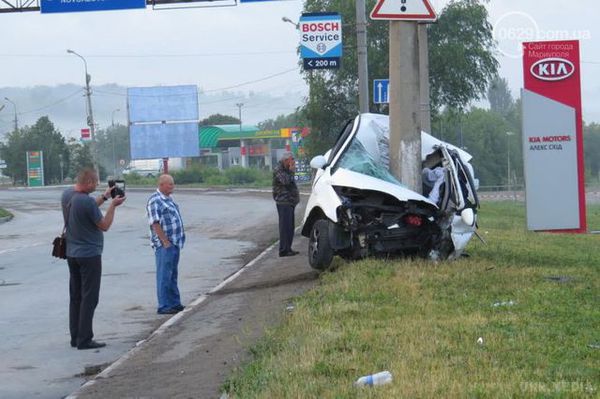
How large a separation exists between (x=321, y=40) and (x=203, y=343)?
14.2 m

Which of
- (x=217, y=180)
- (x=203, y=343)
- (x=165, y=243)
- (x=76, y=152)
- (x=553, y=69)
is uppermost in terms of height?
(x=553, y=69)

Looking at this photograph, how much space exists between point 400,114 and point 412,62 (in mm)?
778

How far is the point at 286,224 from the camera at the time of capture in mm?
16031

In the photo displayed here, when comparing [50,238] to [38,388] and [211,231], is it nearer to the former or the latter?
[211,231]

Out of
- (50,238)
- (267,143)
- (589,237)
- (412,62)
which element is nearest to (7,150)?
(267,143)

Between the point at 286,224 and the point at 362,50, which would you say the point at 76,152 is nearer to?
the point at 362,50

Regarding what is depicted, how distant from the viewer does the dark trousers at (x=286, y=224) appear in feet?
52.3

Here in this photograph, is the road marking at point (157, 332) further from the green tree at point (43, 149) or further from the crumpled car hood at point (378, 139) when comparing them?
the green tree at point (43, 149)

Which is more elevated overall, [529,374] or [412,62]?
[412,62]

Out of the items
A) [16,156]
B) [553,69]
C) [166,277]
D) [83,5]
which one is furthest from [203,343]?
[16,156]

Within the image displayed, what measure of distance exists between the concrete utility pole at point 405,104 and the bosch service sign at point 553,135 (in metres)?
9.62

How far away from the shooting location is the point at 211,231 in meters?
25.8

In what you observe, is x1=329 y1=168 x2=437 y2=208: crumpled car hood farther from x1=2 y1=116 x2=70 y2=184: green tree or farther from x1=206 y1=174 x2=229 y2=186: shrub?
x1=2 y1=116 x2=70 y2=184: green tree

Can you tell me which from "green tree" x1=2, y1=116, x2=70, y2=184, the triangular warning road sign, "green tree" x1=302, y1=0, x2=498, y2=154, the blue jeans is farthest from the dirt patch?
"green tree" x1=2, y1=116, x2=70, y2=184
